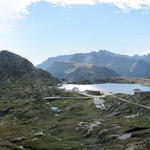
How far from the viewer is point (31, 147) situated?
72562mm

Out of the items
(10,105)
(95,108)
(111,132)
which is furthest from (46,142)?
(10,105)

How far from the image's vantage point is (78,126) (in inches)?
3890

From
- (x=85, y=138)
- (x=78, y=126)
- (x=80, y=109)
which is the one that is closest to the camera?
(x=85, y=138)

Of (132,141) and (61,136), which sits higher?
(132,141)

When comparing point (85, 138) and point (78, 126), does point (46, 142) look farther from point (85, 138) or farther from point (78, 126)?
point (78, 126)

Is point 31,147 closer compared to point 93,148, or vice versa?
point 93,148

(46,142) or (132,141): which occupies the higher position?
(132,141)

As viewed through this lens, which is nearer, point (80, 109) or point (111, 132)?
point (111, 132)

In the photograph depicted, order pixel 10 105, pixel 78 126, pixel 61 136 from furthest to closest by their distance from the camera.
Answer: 1. pixel 10 105
2. pixel 78 126
3. pixel 61 136

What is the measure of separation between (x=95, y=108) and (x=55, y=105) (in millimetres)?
44019

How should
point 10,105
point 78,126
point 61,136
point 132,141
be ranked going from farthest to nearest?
point 10,105, point 78,126, point 61,136, point 132,141

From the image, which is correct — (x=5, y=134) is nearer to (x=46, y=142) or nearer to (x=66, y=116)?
(x=46, y=142)

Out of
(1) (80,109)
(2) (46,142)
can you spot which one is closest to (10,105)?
(1) (80,109)

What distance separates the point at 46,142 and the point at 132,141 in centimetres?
3134
